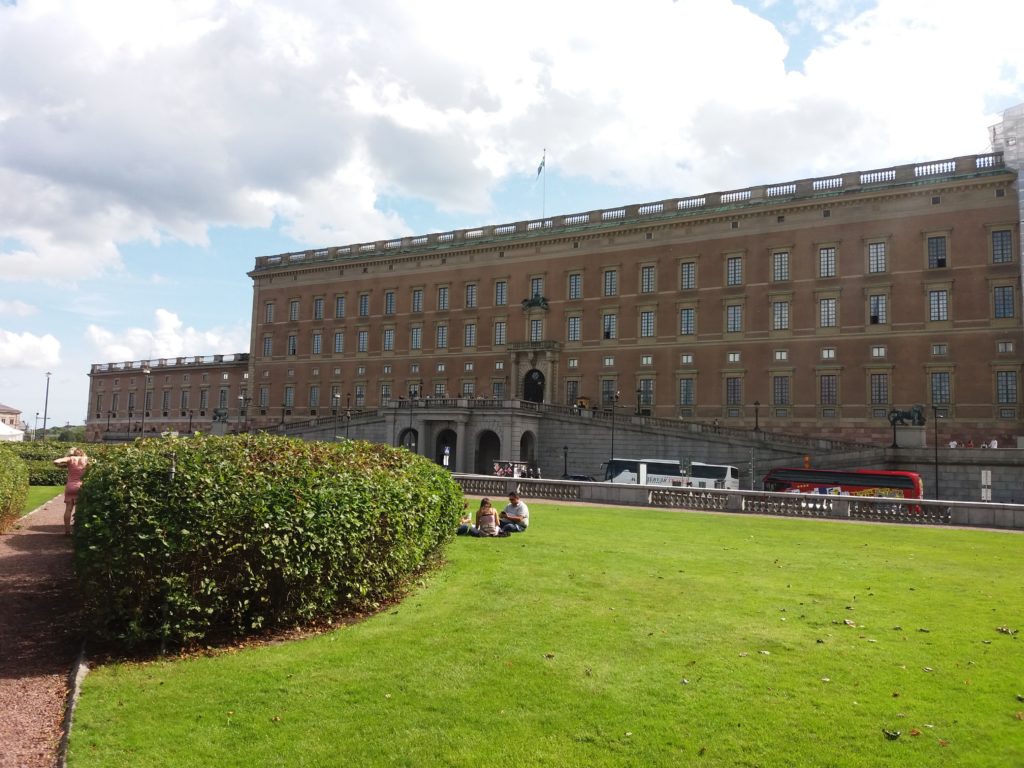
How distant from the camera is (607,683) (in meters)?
7.39

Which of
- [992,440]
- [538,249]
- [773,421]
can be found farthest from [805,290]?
[538,249]

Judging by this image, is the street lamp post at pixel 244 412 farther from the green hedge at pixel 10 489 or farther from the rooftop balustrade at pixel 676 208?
the green hedge at pixel 10 489

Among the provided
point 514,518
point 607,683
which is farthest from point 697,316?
point 607,683

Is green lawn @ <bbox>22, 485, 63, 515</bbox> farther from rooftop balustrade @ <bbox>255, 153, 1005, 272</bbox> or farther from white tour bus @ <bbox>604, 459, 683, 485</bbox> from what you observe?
rooftop balustrade @ <bbox>255, 153, 1005, 272</bbox>

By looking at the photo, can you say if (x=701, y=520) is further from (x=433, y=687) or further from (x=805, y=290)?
(x=805, y=290)

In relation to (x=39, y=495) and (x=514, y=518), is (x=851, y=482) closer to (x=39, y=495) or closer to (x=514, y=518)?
(x=514, y=518)

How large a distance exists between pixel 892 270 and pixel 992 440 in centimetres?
1184

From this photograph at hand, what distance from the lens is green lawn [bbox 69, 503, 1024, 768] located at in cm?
616

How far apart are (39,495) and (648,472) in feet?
98.5

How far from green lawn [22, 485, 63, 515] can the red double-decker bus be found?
31.0 metres

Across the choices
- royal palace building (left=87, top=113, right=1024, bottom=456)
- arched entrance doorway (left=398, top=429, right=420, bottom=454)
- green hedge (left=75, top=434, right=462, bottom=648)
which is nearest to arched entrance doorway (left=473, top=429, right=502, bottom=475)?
arched entrance doorway (left=398, top=429, right=420, bottom=454)

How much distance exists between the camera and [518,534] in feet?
56.1

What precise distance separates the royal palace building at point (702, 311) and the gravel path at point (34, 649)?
4286 centimetres

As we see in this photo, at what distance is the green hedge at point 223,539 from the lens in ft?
28.0
